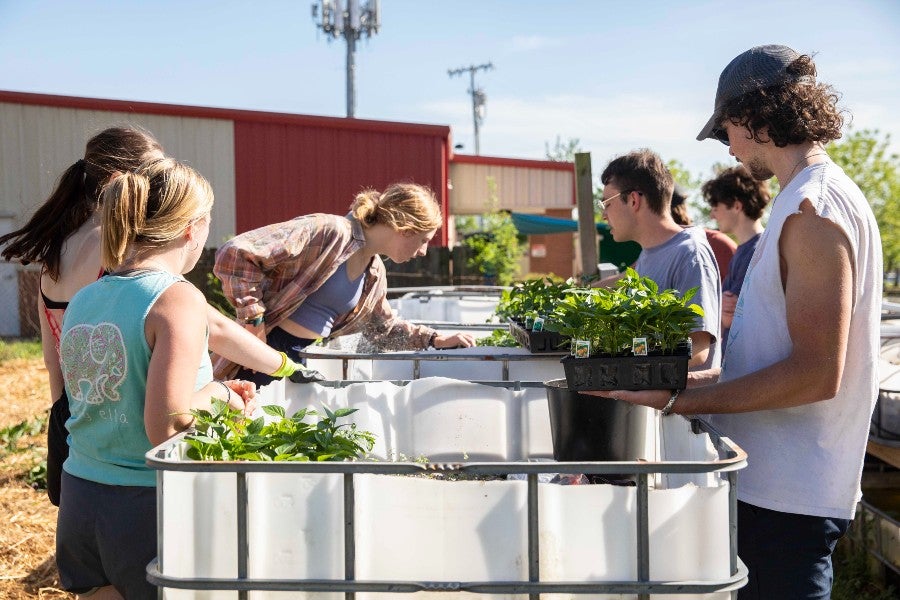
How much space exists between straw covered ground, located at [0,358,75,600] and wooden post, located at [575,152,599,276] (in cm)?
349

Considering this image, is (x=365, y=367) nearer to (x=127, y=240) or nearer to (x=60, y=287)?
(x=60, y=287)

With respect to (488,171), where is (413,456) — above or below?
below

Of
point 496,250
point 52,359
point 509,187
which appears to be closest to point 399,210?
point 52,359

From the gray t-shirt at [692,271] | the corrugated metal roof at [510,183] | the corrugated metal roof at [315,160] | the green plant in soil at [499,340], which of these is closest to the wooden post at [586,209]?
the green plant in soil at [499,340]

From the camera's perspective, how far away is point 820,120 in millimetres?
2027

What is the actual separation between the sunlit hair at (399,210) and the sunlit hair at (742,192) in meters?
2.01

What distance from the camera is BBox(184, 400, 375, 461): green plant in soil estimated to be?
1.73 m

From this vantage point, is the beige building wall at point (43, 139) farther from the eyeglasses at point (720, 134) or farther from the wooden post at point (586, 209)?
the eyeglasses at point (720, 134)

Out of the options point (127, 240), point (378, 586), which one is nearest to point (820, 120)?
point (378, 586)

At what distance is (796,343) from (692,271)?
154cm

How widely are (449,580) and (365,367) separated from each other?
184 centimetres

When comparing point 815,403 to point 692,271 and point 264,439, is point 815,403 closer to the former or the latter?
point 264,439


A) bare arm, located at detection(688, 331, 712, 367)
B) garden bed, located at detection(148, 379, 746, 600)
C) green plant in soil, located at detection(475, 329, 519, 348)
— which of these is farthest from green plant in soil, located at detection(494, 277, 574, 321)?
garden bed, located at detection(148, 379, 746, 600)

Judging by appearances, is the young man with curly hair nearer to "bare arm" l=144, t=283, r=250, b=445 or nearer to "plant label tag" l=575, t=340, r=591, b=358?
"plant label tag" l=575, t=340, r=591, b=358
